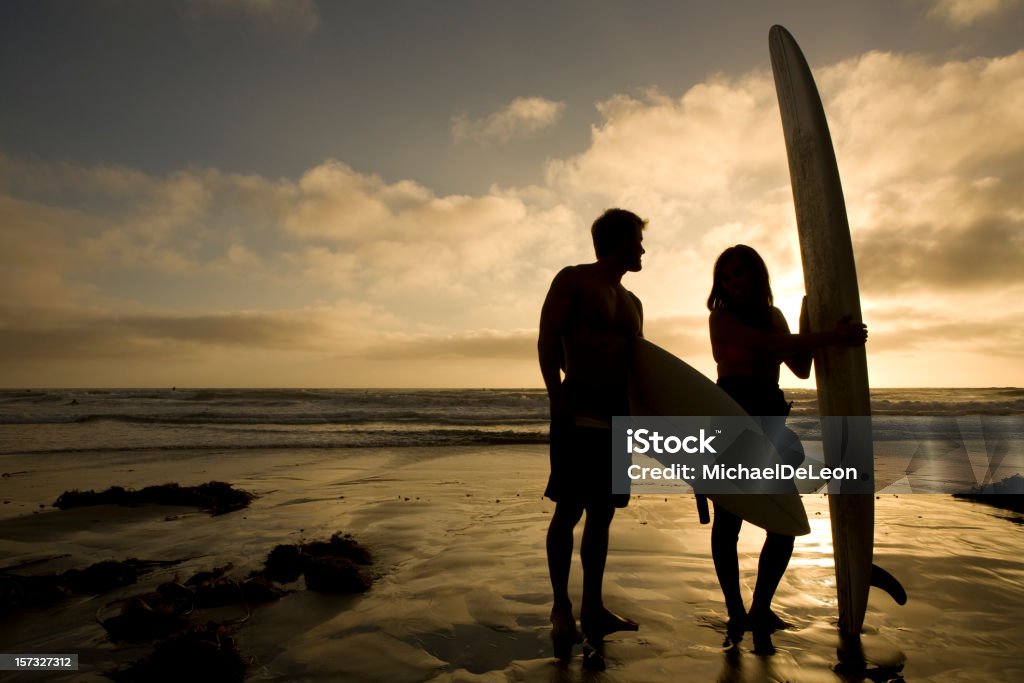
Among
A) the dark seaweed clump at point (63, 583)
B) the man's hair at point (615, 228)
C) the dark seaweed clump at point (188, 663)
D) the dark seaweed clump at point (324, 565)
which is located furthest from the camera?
the dark seaweed clump at point (324, 565)

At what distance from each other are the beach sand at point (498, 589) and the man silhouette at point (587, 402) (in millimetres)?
221

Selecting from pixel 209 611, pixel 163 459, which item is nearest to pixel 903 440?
pixel 209 611

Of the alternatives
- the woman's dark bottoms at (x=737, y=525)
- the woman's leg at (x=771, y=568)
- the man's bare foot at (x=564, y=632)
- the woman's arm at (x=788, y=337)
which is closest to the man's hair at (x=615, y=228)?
the woman's arm at (x=788, y=337)

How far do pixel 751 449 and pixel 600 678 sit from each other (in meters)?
1.06

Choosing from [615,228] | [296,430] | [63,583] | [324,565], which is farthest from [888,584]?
[296,430]

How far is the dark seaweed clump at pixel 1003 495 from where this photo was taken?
199 inches

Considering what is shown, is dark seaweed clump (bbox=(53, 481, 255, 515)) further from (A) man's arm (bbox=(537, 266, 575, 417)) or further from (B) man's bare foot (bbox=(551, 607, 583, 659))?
(A) man's arm (bbox=(537, 266, 575, 417))

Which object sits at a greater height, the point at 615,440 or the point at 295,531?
the point at 615,440

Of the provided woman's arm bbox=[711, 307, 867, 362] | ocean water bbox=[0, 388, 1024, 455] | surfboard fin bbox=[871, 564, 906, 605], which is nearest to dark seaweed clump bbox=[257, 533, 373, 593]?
woman's arm bbox=[711, 307, 867, 362]

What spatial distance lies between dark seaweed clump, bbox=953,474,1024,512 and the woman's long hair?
179 inches

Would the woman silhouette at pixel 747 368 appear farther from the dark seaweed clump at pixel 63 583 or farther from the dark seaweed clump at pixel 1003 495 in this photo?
the dark seaweed clump at pixel 1003 495

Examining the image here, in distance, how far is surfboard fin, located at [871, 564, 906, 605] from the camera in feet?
7.45

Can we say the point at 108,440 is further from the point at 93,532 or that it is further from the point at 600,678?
the point at 600,678

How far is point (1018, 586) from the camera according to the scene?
2.93 meters
